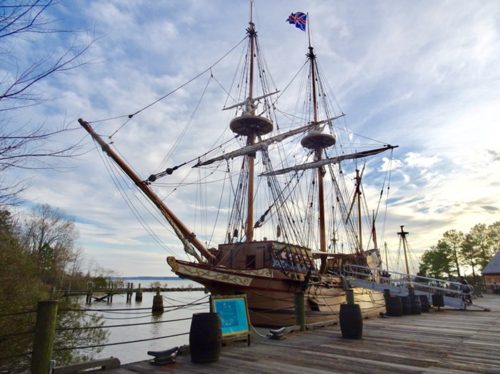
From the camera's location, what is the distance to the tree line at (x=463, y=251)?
57.3 metres

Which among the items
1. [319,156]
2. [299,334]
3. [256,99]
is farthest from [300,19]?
[299,334]

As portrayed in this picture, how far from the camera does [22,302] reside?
10.8 m

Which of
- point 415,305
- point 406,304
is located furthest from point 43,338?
point 415,305

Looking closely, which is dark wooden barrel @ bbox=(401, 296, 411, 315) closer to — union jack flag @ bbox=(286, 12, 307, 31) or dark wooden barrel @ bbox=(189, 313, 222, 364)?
dark wooden barrel @ bbox=(189, 313, 222, 364)

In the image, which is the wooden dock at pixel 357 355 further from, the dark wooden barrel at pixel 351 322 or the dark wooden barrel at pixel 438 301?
the dark wooden barrel at pixel 438 301

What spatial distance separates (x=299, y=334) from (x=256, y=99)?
23.9 metres

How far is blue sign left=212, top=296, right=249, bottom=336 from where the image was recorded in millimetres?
7188

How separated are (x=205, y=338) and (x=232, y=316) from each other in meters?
1.67

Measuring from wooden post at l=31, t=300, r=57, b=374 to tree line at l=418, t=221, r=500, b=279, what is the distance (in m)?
68.2

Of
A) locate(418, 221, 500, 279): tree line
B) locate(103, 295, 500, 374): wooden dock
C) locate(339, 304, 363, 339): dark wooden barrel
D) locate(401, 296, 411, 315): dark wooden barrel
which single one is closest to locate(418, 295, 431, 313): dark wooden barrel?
locate(401, 296, 411, 315): dark wooden barrel

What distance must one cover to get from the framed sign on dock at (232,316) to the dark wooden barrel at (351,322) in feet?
8.29

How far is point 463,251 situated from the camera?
195 ft

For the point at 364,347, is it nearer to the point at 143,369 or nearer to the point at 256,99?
the point at 143,369

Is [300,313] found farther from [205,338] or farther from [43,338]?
[43,338]
